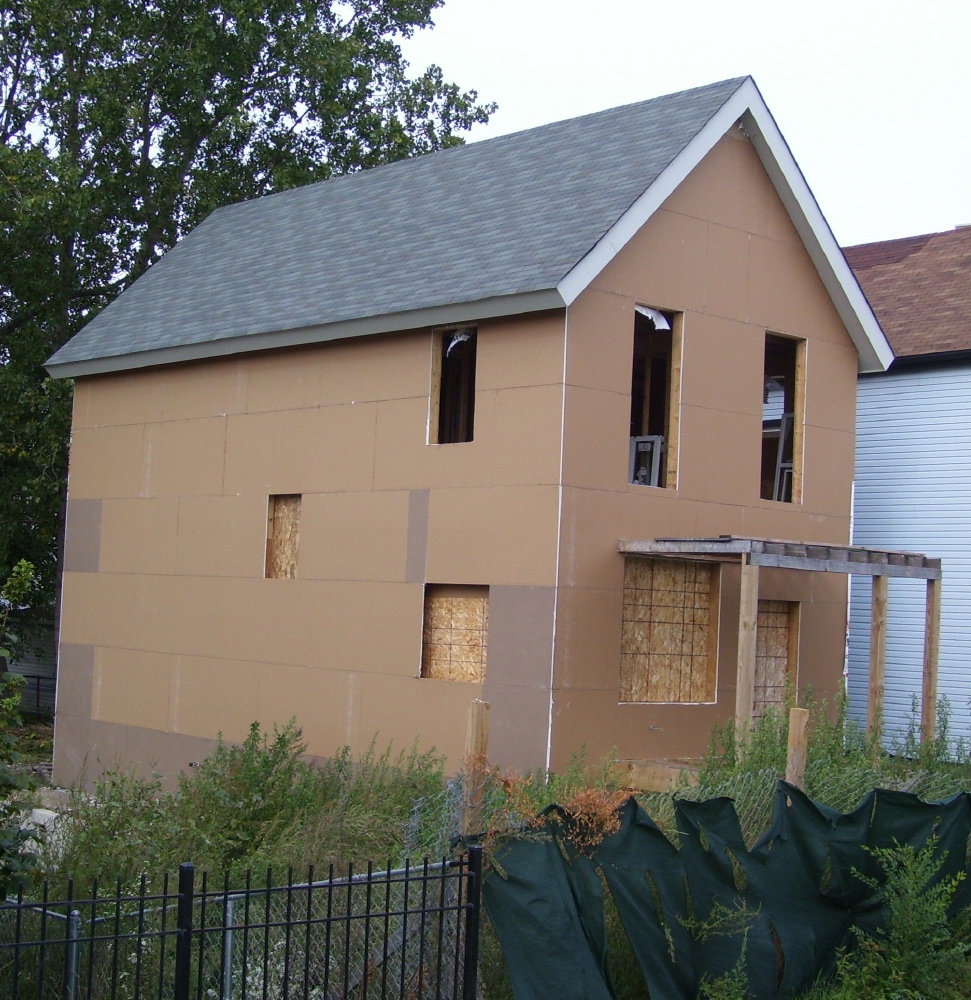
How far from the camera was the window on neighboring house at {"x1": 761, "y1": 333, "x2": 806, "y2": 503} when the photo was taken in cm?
1730

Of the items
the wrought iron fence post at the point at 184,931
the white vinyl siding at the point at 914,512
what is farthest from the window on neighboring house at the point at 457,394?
the wrought iron fence post at the point at 184,931

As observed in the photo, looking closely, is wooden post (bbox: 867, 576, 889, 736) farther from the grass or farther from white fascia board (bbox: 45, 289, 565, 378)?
white fascia board (bbox: 45, 289, 565, 378)

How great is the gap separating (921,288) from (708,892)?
15752 mm

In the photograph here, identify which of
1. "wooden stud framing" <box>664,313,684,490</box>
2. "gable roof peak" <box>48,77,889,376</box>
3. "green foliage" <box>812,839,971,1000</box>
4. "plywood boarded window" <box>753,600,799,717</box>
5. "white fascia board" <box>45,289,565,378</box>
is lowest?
"green foliage" <box>812,839,971,1000</box>

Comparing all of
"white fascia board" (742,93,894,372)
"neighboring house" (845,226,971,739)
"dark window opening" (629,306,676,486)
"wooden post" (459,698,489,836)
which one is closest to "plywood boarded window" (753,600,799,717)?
"dark window opening" (629,306,676,486)

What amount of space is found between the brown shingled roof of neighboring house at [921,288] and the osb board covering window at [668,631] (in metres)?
6.65

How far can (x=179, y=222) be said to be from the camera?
28828mm

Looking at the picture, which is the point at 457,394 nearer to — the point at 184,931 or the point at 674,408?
the point at 674,408

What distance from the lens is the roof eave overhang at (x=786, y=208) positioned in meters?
14.6

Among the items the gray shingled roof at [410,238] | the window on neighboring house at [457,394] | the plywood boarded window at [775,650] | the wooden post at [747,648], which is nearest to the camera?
the wooden post at [747,648]

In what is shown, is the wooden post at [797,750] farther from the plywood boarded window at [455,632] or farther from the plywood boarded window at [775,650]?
the plywood boarded window at [775,650]

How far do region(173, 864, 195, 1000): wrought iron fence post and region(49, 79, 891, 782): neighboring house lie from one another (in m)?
7.48

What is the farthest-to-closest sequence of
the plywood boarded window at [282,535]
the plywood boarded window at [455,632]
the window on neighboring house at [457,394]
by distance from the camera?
the window on neighboring house at [457,394] < the plywood boarded window at [282,535] < the plywood boarded window at [455,632]

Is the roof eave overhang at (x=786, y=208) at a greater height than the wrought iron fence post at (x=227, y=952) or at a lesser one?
greater
